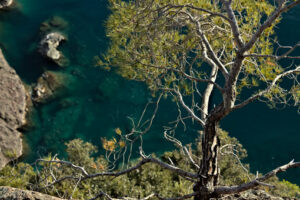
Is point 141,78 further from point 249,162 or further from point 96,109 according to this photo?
point 96,109

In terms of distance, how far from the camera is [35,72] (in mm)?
7438

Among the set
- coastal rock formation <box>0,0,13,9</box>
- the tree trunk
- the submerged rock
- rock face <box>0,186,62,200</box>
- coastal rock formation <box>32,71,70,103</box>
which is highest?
coastal rock formation <box>0,0,13,9</box>

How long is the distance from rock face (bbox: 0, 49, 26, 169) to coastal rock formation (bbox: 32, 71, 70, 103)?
0.79ft

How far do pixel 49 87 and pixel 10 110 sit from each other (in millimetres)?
846

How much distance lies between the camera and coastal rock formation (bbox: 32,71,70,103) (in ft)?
23.7

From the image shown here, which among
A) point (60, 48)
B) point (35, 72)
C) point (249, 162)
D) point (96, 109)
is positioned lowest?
point (249, 162)

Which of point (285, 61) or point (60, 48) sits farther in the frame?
point (60, 48)

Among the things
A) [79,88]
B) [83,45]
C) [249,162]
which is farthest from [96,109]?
[249,162]

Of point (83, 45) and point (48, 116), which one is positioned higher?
point (83, 45)

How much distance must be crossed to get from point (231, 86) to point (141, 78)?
1.09 metres

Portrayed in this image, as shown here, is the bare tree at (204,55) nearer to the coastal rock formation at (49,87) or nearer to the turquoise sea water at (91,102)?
the turquoise sea water at (91,102)

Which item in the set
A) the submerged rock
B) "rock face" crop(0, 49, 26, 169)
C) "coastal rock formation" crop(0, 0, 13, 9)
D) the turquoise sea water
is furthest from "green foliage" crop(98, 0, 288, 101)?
"coastal rock formation" crop(0, 0, 13, 9)

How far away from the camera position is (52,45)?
754 cm

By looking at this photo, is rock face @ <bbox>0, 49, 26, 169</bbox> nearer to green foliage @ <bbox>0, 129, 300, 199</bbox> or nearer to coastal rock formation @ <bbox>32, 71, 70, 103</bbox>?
coastal rock formation @ <bbox>32, 71, 70, 103</bbox>
